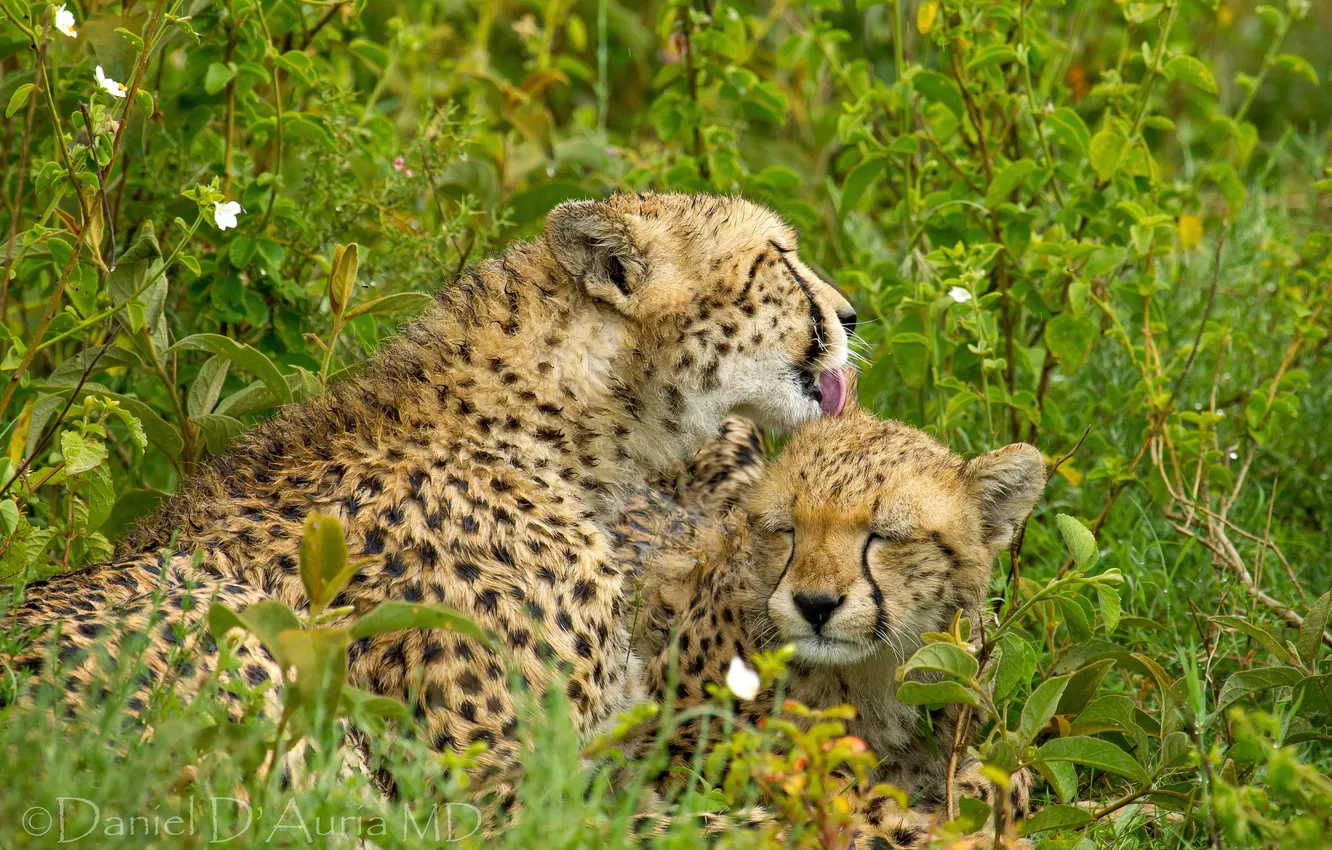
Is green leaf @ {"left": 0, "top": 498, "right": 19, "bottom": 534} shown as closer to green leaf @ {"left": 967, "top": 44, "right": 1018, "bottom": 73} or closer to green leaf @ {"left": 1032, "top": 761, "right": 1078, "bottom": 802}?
green leaf @ {"left": 1032, "top": 761, "right": 1078, "bottom": 802}

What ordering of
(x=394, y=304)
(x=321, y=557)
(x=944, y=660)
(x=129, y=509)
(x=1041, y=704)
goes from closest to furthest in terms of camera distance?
1. (x=321, y=557)
2. (x=944, y=660)
3. (x=1041, y=704)
4. (x=394, y=304)
5. (x=129, y=509)

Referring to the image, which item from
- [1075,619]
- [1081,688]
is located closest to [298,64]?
[1075,619]

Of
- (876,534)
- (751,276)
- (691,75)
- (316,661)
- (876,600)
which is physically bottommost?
(876,600)

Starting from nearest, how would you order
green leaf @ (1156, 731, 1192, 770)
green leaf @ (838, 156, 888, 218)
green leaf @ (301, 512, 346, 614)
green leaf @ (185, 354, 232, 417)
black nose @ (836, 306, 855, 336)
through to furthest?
1. green leaf @ (301, 512, 346, 614)
2. green leaf @ (1156, 731, 1192, 770)
3. black nose @ (836, 306, 855, 336)
4. green leaf @ (185, 354, 232, 417)
5. green leaf @ (838, 156, 888, 218)

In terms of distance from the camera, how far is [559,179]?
18.2 ft

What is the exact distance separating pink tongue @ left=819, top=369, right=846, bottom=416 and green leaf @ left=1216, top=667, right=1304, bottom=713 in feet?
3.73

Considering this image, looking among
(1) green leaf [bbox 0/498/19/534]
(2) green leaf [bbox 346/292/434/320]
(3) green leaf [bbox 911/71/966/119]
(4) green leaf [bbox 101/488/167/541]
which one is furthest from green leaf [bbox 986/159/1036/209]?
(1) green leaf [bbox 0/498/19/534]

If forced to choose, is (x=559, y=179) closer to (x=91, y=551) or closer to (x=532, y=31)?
(x=532, y=31)

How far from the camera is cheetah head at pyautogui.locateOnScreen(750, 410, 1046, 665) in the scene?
3.39m

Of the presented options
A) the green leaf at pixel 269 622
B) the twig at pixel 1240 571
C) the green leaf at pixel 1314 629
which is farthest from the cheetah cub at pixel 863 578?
the green leaf at pixel 269 622

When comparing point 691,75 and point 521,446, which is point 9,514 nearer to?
point 521,446

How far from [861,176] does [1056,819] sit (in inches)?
82.3

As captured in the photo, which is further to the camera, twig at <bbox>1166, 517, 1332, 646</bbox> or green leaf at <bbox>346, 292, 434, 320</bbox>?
twig at <bbox>1166, 517, 1332, 646</bbox>

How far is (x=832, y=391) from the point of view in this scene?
3812 millimetres
